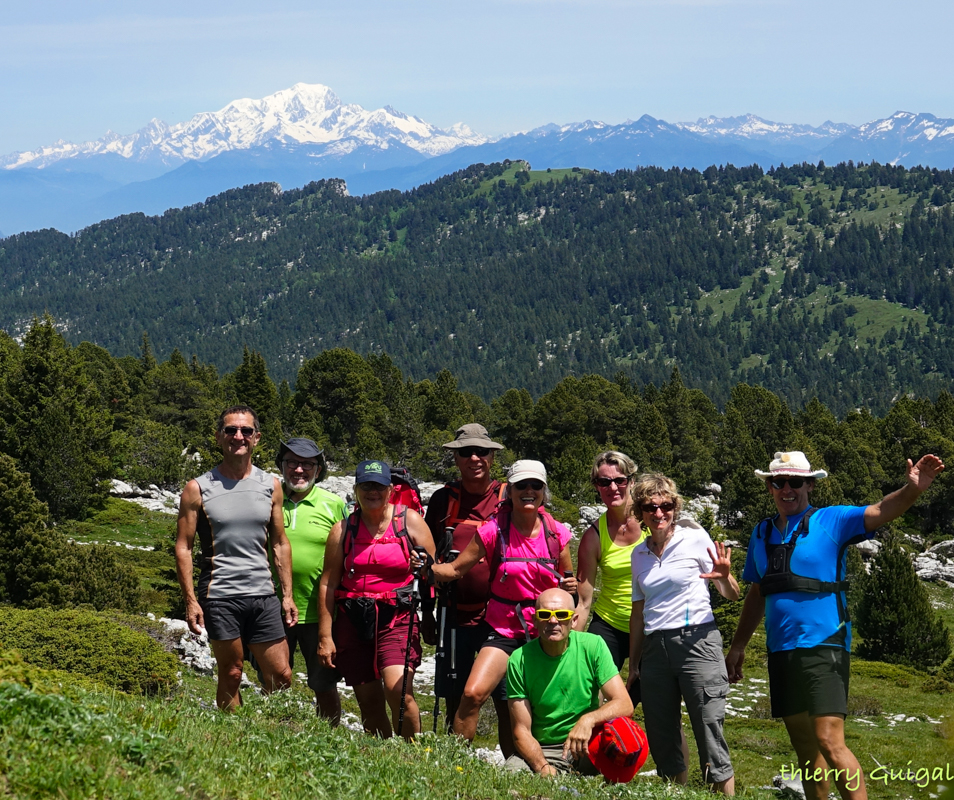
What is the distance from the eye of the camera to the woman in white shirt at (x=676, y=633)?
23.4 ft

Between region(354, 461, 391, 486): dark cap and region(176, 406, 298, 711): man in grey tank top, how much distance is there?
2.57 feet

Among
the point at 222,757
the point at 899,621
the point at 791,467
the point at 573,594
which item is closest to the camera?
the point at 222,757

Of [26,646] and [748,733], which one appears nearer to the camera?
[26,646]

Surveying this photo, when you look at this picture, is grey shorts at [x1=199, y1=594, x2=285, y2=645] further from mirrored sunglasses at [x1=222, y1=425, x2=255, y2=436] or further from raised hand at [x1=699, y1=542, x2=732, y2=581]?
raised hand at [x1=699, y1=542, x2=732, y2=581]

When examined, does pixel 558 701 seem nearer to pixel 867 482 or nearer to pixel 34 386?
pixel 34 386

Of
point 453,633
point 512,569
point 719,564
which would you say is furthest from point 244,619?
point 719,564

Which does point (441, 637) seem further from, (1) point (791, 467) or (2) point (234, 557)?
(1) point (791, 467)

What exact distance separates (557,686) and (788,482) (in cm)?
243

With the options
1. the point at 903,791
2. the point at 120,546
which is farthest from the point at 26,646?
the point at 120,546

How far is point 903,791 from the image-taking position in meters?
15.4

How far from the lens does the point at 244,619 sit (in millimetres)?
7727

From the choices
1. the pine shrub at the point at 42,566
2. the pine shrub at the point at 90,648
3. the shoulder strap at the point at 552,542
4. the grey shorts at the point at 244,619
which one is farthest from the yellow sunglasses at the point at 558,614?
the pine shrub at the point at 42,566

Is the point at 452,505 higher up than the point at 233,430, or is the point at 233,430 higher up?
the point at 233,430

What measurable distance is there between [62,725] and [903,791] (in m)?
15.0
